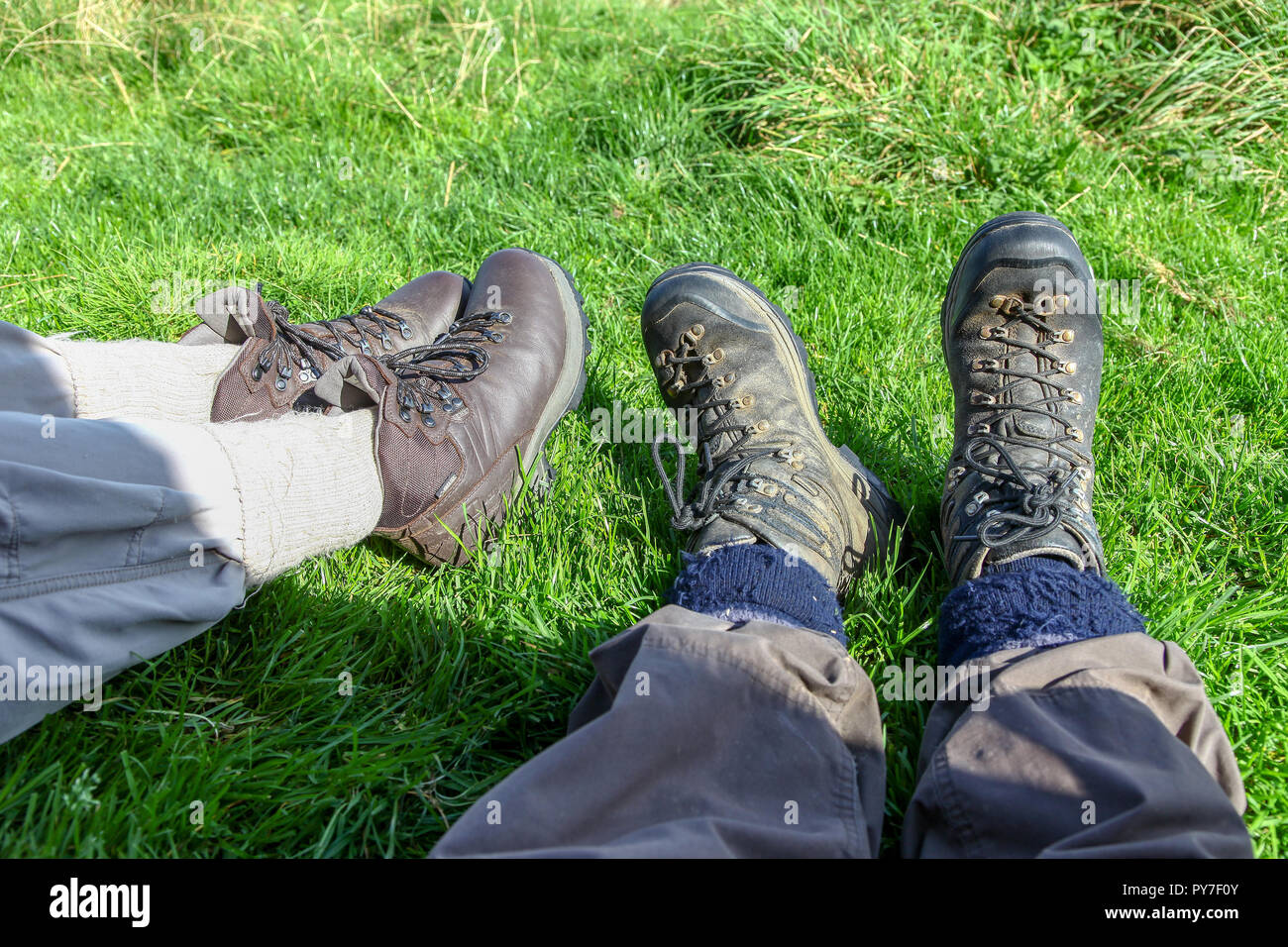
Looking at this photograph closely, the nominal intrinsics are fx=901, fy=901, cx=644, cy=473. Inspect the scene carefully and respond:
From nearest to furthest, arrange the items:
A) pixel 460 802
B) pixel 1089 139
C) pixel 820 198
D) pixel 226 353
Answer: pixel 460 802, pixel 226 353, pixel 820 198, pixel 1089 139

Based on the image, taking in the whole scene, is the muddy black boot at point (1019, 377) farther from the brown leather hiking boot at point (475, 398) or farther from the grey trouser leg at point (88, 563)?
the grey trouser leg at point (88, 563)

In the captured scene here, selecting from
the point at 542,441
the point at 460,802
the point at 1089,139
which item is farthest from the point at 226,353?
the point at 1089,139

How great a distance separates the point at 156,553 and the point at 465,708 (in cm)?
63

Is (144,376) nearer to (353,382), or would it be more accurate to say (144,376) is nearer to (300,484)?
(353,382)

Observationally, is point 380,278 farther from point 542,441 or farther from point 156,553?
point 156,553

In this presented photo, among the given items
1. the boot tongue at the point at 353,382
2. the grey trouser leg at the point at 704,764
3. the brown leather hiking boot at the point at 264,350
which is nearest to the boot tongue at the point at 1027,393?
the grey trouser leg at the point at 704,764

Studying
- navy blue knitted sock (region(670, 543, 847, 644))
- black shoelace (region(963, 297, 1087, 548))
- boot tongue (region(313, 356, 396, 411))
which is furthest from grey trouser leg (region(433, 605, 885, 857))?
boot tongue (region(313, 356, 396, 411))

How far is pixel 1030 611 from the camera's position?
1.57m

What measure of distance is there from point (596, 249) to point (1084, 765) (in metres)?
2.49

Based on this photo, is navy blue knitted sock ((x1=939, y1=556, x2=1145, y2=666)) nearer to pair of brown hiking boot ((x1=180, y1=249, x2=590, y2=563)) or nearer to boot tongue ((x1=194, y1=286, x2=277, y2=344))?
pair of brown hiking boot ((x1=180, y1=249, x2=590, y2=563))

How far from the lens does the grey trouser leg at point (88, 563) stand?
133 centimetres

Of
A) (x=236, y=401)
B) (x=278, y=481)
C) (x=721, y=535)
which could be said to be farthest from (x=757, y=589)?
(x=236, y=401)

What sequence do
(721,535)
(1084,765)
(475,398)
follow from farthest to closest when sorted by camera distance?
1. (475,398)
2. (721,535)
3. (1084,765)

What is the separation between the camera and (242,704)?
1.75 m
